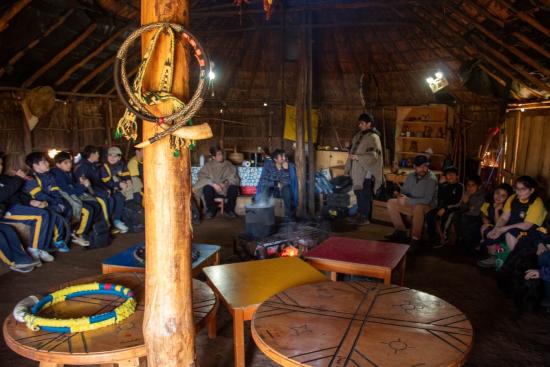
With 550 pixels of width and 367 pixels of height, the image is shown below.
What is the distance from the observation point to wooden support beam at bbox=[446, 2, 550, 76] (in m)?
4.80

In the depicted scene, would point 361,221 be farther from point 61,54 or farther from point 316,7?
point 61,54

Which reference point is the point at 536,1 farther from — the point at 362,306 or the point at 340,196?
the point at 340,196

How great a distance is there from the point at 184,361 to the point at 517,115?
6.56 m

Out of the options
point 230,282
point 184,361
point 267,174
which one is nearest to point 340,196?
point 267,174

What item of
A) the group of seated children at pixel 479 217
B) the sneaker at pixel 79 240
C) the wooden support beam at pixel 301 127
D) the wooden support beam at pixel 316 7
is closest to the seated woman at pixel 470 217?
the group of seated children at pixel 479 217

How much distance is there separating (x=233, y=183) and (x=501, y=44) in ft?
14.7

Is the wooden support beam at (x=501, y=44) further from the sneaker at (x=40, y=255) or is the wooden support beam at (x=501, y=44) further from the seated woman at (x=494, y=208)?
the sneaker at (x=40, y=255)

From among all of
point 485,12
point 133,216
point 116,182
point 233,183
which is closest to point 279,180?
point 233,183

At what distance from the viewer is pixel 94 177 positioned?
20.0ft

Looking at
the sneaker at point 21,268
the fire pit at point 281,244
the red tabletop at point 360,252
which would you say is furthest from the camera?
the sneaker at point 21,268

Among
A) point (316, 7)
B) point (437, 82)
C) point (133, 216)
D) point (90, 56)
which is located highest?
point (316, 7)

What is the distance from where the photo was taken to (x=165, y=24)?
1.63 metres

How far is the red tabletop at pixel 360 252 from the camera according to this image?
344 cm

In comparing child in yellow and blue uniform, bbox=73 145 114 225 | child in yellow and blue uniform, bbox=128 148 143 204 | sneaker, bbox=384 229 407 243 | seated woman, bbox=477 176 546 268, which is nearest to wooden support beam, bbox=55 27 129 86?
child in yellow and blue uniform, bbox=73 145 114 225
